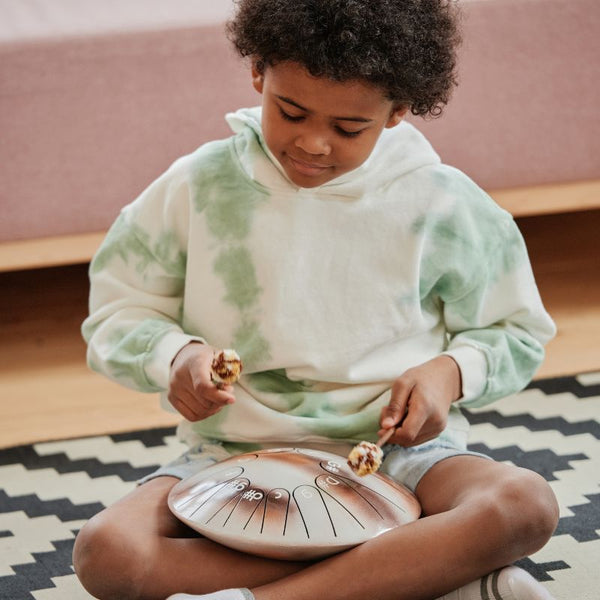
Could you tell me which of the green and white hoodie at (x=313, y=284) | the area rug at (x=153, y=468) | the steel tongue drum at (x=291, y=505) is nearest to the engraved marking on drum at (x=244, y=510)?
the steel tongue drum at (x=291, y=505)

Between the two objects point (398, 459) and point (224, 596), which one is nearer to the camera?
point (224, 596)

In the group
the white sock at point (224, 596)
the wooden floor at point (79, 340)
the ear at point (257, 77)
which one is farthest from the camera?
the wooden floor at point (79, 340)

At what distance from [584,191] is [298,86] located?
33.8 inches

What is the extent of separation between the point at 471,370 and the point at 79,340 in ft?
2.64

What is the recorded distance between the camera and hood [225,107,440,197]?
108 centimetres

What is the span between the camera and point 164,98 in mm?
1612

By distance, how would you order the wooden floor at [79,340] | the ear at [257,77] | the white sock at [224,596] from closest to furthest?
1. the white sock at [224,596]
2. the ear at [257,77]
3. the wooden floor at [79,340]

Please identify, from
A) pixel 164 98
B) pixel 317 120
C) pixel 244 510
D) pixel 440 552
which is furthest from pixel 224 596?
pixel 164 98

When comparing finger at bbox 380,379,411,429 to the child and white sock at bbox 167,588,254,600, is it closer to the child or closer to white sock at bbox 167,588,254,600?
the child

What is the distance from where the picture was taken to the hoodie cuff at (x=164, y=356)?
1.05m

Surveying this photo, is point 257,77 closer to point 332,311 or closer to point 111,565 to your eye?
point 332,311

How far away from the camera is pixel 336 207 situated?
1082 millimetres

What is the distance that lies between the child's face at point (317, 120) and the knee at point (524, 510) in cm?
30

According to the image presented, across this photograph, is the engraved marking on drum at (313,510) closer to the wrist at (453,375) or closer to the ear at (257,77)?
the wrist at (453,375)
